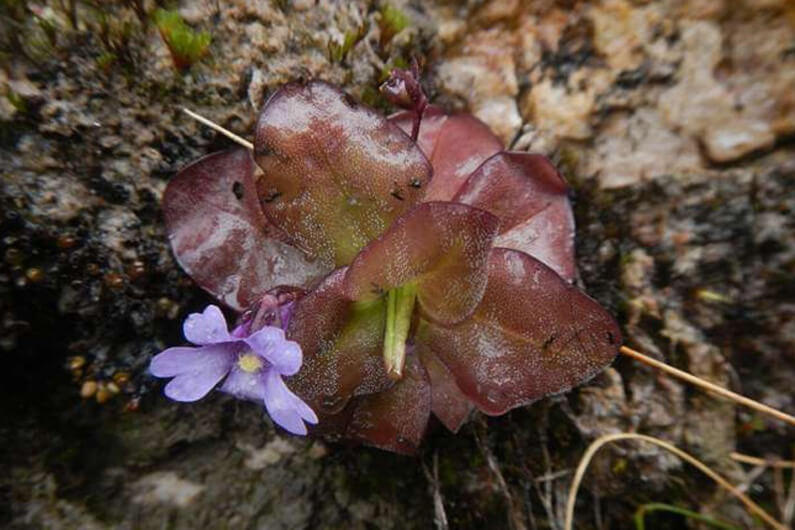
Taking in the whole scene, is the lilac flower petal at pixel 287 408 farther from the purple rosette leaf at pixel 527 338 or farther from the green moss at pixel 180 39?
the green moss at pixel 180 39

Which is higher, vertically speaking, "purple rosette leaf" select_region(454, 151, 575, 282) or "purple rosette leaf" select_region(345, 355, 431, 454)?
"purple rosette leaf" select_region(454, 151, 575, 282)

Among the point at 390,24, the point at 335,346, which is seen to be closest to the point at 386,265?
the point at 335,346

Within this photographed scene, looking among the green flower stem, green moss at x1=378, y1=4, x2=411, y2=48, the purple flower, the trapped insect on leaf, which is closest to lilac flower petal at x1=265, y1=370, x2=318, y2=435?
the purple flower

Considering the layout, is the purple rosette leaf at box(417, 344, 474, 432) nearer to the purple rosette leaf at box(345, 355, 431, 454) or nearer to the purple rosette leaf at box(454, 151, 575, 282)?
the purple rosette leaf at box(345, 355, 431, 454)

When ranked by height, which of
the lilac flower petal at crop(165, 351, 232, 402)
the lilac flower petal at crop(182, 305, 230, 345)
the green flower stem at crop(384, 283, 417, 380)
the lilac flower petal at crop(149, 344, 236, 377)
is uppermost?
the lilac flower petal at crop(182, 305, 230, 345)

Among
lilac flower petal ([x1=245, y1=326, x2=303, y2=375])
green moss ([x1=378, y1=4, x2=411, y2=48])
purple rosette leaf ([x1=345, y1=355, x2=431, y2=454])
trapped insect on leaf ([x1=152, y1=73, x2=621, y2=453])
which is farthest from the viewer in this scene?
green moss ([x1=378, y1=4, x2=411, y2=48])

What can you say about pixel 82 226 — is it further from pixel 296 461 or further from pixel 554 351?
pixel 554 351
